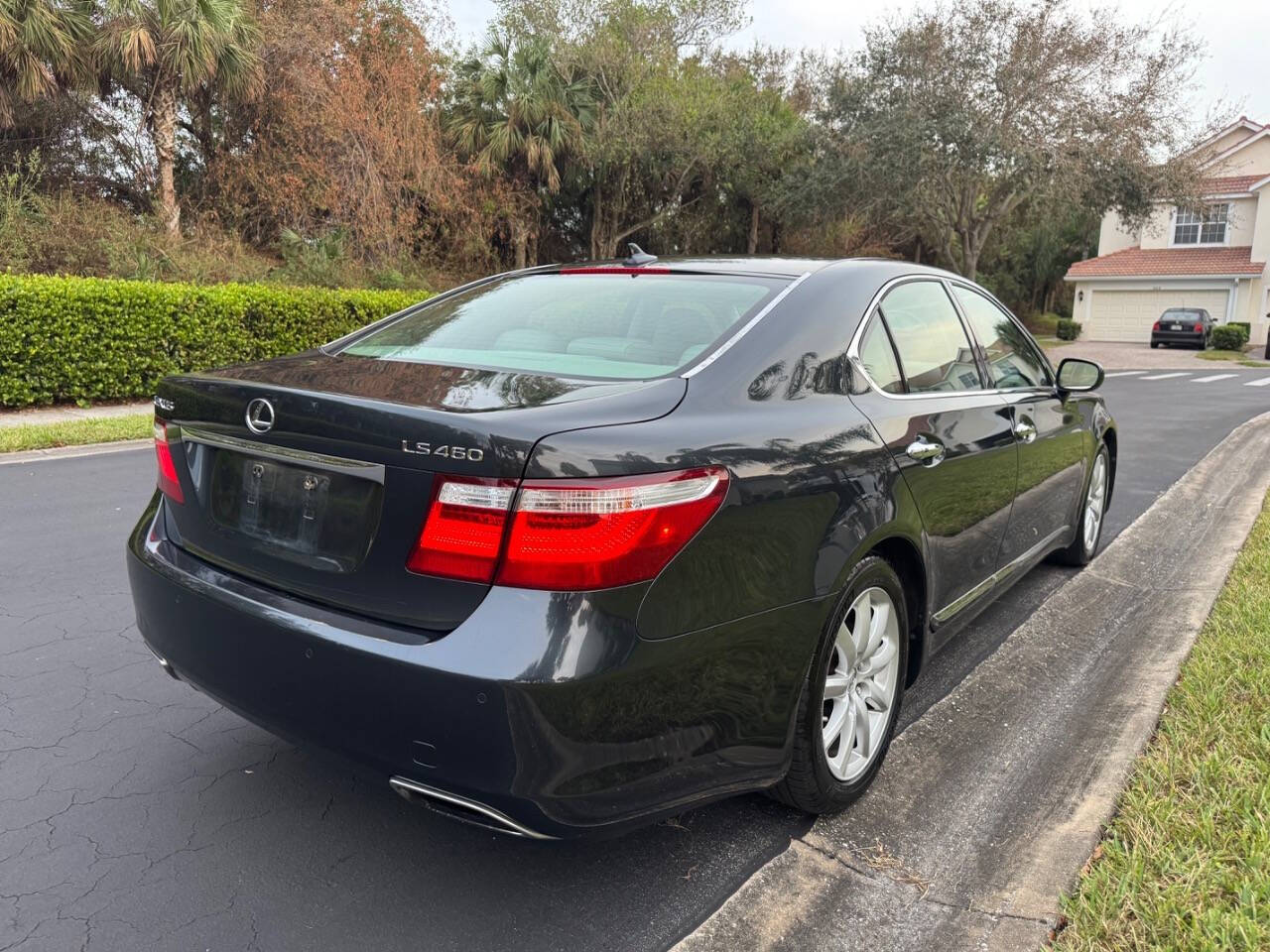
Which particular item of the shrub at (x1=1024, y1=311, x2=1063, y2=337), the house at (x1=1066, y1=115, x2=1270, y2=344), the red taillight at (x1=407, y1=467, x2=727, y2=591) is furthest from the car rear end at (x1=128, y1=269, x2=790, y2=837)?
the shrub at (x1=1024, y1=311, x2=1063, y2=337)

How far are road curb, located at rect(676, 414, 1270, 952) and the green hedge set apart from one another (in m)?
9.43

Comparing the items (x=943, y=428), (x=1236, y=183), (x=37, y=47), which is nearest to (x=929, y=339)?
(x=943, y=428)

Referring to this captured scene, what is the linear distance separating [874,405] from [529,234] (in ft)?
82.8

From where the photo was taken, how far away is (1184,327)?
32156 millimetres

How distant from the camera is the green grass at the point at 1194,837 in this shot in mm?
2029

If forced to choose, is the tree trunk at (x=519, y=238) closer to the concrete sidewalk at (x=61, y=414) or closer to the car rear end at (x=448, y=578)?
the concrete sidewalk at (x=61, y=414)

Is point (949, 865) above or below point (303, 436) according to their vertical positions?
below

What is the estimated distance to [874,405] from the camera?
2721 millimetres

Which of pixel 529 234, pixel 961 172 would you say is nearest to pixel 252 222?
pixel 529 234

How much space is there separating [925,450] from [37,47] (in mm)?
17790

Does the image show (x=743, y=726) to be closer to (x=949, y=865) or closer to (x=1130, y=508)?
(x=949, y=865)

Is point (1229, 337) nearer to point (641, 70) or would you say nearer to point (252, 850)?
point (641, 70)

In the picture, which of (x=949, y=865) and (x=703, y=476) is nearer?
(x=703, y=476)

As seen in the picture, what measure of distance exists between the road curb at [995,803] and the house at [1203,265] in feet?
116
